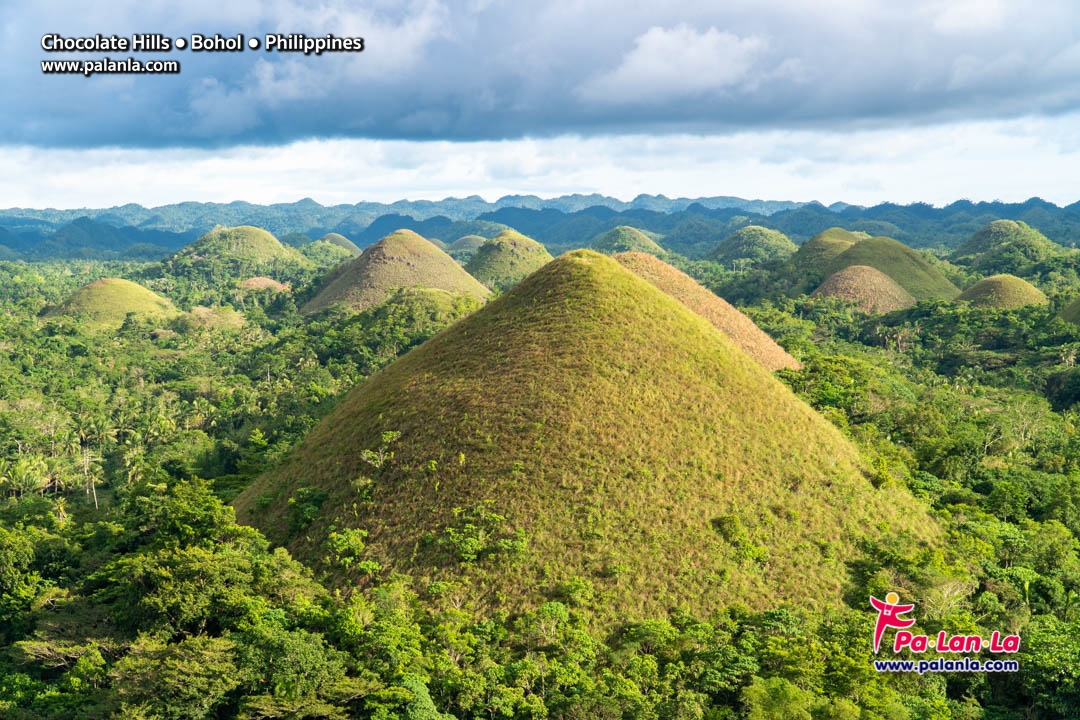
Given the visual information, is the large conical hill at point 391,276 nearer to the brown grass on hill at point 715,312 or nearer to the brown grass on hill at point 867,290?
the brown grass on hill at point 715,312

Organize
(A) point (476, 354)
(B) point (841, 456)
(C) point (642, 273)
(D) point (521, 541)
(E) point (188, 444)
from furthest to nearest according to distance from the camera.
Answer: (C) point (642, 273) → (E) point (188, 444) → (A) point (476, 354) → (B) point (841, 456) → (D) point (521, 541)

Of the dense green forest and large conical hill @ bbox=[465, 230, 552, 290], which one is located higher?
large conical hill @ bbox=[465, 230, 552, 290]

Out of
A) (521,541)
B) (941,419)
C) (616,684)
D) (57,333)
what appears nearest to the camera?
(616,684)

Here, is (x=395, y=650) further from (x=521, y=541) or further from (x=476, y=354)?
(x=476, y=354)

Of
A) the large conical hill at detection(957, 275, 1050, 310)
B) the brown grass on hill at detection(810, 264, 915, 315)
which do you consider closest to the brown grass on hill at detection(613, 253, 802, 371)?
the large conical hill at detection(957, 275, 1050, 310)

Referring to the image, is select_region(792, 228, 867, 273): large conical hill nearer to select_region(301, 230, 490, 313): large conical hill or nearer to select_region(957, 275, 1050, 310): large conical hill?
select_region(957, 275, 1050, 310): large conical hill

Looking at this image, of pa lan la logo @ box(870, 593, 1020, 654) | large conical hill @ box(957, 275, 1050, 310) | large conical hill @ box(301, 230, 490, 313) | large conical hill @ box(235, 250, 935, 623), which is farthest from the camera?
large conical hill @ box(301, 230, 490, 313)

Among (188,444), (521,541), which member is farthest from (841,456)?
(188,444)
